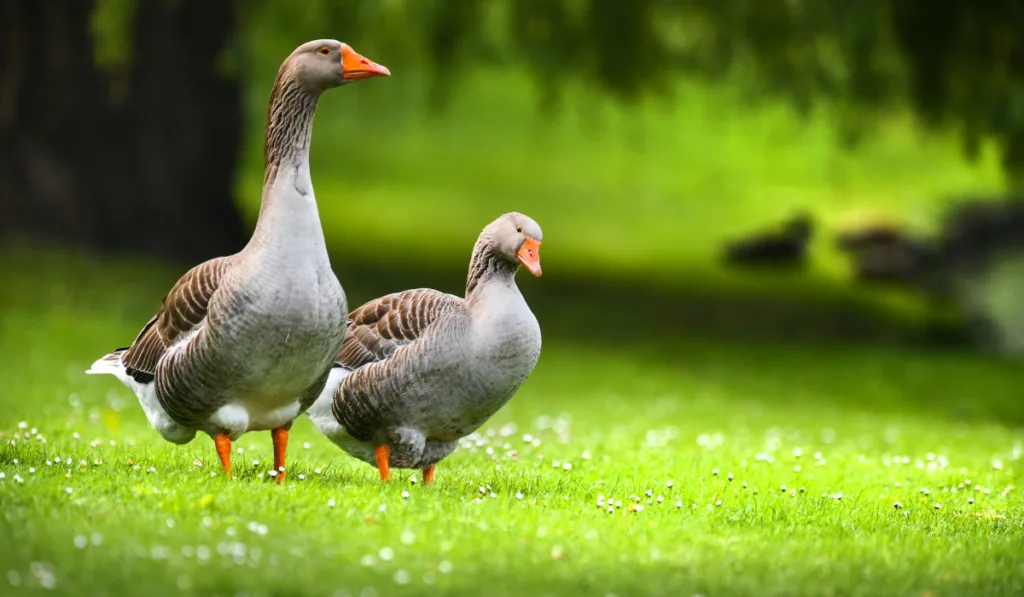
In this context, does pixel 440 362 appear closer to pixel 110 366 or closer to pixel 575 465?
pixel 110 366

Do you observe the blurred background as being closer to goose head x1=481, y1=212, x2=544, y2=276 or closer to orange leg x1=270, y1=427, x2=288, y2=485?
goose head x1=481, y1=212, x2=544, y2=276

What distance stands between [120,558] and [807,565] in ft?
11.2

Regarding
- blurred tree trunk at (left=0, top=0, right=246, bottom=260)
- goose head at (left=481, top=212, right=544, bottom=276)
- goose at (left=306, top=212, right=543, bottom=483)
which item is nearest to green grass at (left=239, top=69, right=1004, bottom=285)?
blurred tree trunk at (left=0, top=0, right=246, bottom=260)

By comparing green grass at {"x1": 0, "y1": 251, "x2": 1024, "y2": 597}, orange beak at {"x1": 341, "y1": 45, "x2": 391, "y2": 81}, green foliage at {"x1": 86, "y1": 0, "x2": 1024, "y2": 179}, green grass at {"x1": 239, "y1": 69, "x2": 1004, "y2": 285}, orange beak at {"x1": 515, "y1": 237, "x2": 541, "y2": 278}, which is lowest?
green grass at {"x1": 0, "y1": 251, "x2": 1024, "y2": 597}

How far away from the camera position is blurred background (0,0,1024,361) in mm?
17422

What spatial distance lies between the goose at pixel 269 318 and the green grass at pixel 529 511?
460 millimetres

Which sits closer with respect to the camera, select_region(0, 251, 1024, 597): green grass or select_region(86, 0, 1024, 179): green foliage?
select_region(0, 251, 1024, 597): green grass

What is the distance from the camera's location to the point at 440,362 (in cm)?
754

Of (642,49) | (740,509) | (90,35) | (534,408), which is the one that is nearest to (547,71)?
(642,49)

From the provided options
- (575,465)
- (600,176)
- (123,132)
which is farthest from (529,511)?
(600,176)

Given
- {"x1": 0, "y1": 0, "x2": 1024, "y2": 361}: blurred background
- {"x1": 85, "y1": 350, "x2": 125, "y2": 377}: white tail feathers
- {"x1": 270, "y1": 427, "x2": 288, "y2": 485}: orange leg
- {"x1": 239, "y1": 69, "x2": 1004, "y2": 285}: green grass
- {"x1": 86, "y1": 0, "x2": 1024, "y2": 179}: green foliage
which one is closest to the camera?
{"x1": 270, "y1": 427, "x2": 288, "y2": 485}: orange leg

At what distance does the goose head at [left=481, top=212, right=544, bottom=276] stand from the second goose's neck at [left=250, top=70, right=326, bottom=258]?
105 centimetres

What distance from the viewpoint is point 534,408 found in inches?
600

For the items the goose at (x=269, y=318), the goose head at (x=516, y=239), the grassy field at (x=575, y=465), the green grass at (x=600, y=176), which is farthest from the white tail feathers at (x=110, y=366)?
the green grass at (x=600, y=176)
